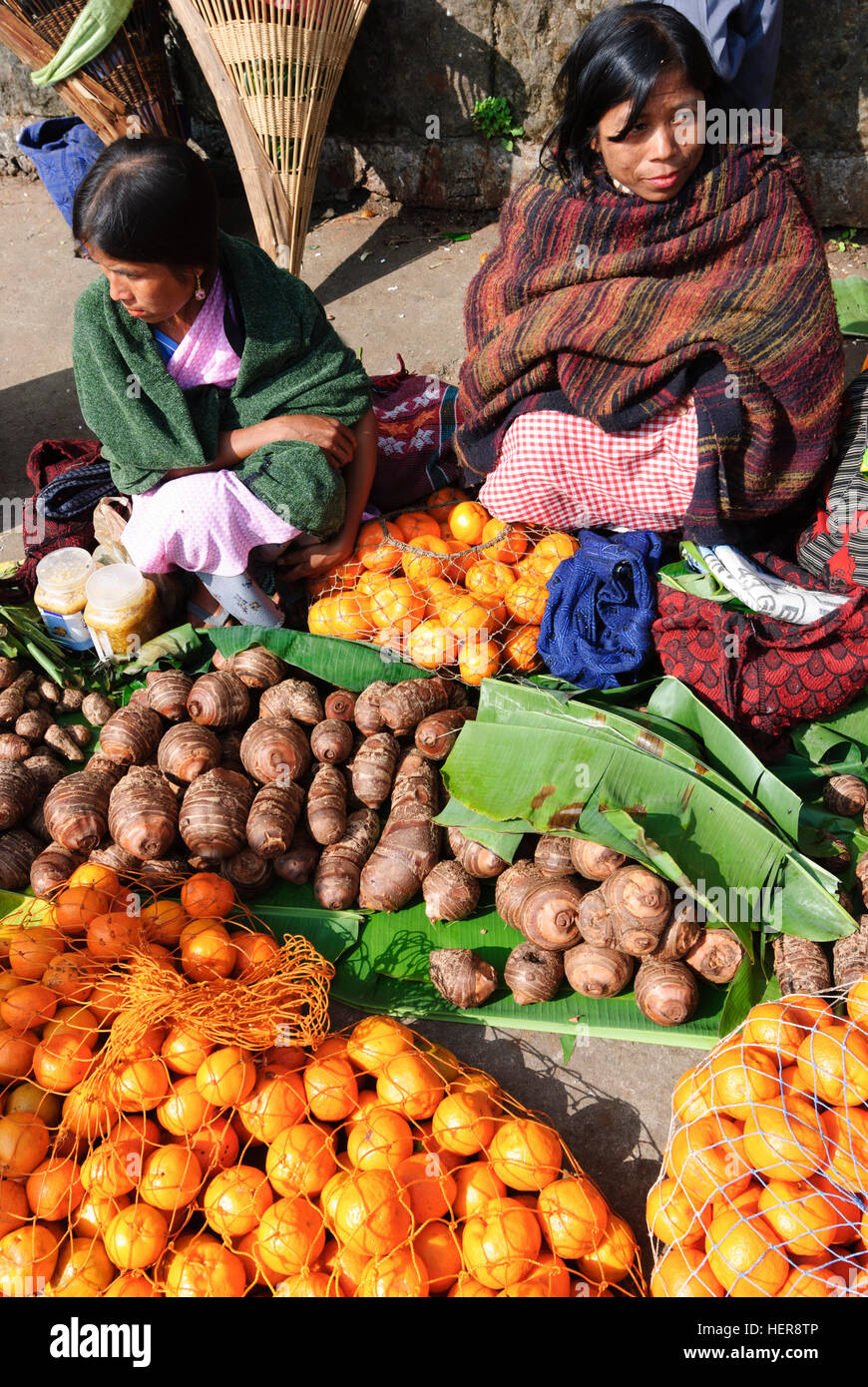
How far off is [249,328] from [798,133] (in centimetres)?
384

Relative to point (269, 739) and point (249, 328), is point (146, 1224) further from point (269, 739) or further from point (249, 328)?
point (249, 328)

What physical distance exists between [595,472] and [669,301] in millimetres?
609

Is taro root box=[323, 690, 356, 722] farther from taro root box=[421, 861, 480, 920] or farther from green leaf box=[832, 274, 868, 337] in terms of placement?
green leaf box=[832, 274, 868, 337]

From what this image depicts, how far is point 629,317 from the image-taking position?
9.64 feet

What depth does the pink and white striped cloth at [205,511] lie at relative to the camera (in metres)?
3.08

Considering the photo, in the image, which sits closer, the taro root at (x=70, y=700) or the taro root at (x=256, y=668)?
the taro root at (x=256, y=668)

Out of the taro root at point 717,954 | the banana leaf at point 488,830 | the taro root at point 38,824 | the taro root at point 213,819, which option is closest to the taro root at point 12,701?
the taro root at point 38,824

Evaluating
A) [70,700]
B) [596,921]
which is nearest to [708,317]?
[596,921]

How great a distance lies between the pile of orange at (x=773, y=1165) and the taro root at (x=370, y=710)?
4.54 ft

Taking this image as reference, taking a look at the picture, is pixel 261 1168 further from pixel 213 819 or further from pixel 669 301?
pixel 669 301

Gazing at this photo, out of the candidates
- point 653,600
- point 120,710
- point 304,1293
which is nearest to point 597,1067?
point 304,1293

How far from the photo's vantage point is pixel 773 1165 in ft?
6.31

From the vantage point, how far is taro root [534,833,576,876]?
254 centimetres

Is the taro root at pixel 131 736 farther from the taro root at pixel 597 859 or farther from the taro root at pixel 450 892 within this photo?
the taro root at pixel 597 859
